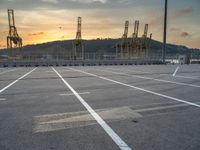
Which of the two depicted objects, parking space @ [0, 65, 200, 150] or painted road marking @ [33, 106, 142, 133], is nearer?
parking space @ [0, 65, 200, 150]

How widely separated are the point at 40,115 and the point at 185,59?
46890mm

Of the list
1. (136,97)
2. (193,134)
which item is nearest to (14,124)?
(193,134)

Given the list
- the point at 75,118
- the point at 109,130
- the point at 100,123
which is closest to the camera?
the point at 109,130

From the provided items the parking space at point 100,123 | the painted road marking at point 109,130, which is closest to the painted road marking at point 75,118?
the parking space at point 100,123

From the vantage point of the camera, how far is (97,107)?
6.44 metres

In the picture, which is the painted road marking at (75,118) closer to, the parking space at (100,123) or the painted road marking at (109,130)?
the parking space at (100,123)

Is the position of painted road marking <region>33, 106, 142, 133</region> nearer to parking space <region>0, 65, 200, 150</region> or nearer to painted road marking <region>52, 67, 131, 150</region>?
parking space <region>0, 65, 200, 150</region>

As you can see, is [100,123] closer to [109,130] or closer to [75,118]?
[109,130]

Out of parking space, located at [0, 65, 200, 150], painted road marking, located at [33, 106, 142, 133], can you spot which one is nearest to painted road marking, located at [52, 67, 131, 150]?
parking space, located at [0, 65, 200, 150]

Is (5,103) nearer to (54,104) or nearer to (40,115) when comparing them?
(54,104)

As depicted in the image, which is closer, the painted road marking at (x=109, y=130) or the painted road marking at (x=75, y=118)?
the painted road marking at (x=109, y=130)

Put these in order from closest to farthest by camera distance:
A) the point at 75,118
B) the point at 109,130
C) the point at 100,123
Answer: the point at 109,130, the point at 100,123, the point at 75,118

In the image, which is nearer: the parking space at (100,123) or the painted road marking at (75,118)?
the parking space at (100,123)

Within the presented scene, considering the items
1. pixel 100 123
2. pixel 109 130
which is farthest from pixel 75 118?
pixel 109 130
